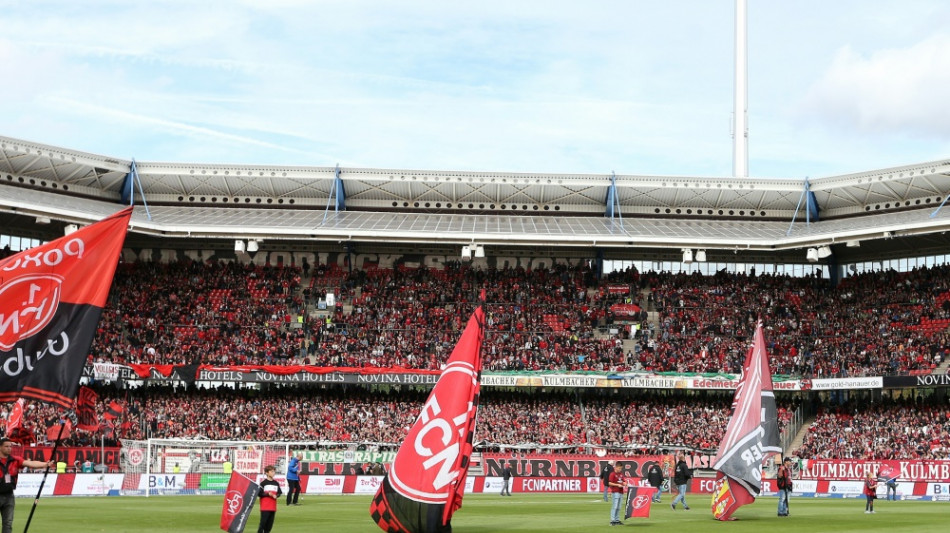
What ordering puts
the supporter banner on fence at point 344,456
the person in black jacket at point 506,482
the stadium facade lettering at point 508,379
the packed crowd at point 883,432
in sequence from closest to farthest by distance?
the person in black jacket at point 506,482
the supporter banner on fence at point 344,456
the packed crowd at point 883,432
the stadium facade lettering at point 508,379

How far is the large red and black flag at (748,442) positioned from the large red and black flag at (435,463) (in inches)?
412

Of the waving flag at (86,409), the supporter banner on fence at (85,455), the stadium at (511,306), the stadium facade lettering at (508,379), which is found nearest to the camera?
the waving flag at (86,409)

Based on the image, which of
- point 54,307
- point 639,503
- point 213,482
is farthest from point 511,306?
point 54,307

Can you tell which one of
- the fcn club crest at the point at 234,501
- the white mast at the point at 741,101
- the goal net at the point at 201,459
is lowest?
the goal net at the point at 201,459

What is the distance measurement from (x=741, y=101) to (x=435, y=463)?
5300cm

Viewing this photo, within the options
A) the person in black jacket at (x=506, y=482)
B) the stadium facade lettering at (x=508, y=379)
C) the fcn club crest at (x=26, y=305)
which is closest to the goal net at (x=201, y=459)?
the stadium facade lettering at (x=508, y=379)

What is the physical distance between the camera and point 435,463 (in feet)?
59.5

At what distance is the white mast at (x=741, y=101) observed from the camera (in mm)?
66375

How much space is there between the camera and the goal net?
1716 inches

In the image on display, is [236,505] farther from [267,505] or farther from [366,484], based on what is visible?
[366,484]

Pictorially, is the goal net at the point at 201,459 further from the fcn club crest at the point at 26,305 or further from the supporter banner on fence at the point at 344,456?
the fcn club crest at the point at 26,305

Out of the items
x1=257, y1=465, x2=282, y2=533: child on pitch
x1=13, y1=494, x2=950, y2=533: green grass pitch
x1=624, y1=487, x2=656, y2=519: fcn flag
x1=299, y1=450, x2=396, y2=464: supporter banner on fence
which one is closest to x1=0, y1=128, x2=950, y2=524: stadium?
x1=299, y1=450, x2=396, y2=464: supporter banner on fence

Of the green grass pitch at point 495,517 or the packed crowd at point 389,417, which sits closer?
the green grass pitch at point 495,517

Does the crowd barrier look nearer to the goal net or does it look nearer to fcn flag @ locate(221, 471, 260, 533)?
the goal net
